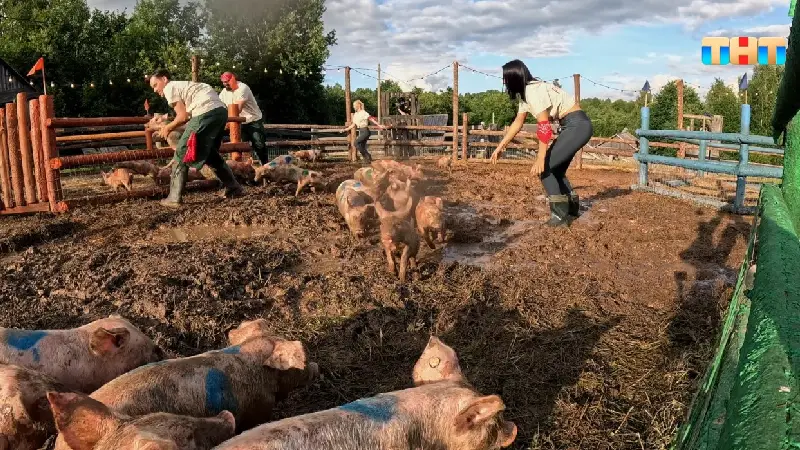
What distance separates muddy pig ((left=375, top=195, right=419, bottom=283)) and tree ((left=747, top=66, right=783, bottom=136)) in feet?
130

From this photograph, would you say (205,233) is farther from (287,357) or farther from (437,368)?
(437,368)

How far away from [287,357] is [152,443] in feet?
3.83

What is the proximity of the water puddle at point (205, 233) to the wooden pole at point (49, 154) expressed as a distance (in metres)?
2.12

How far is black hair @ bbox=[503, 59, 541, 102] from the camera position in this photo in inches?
265

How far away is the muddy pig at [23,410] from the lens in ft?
7.94

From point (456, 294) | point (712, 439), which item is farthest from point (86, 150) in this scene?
point (712, 439)

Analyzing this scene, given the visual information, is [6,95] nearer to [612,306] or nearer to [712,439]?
[612,306]

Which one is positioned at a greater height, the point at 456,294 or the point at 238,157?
the point at 238,157

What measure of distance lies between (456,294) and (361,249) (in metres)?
1.64

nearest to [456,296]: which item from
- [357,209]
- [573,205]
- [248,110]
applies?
[357,209]

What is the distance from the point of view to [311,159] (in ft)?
51.0

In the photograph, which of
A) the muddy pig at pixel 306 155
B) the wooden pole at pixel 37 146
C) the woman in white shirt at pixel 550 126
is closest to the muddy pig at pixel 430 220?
the woman in white shirt at pixel 550 126

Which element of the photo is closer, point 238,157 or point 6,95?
point 238,157

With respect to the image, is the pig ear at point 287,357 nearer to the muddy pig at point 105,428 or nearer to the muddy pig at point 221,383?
the muddy pig at point 221,383
